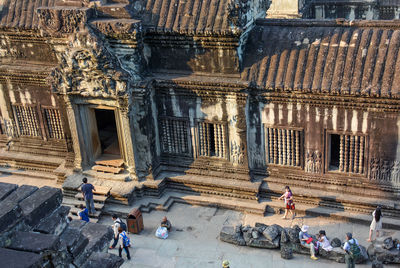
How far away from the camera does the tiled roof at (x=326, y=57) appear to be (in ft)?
50.7

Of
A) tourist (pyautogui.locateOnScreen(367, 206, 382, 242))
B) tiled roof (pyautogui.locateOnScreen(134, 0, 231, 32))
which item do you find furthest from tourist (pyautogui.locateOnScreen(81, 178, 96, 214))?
tourist (pyautogui.locateOnScreen(367, 206, 382, 242))

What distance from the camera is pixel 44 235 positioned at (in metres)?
6.93

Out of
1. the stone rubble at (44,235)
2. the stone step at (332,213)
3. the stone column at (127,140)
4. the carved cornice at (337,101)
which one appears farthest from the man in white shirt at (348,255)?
the stone rubble at (44,235)

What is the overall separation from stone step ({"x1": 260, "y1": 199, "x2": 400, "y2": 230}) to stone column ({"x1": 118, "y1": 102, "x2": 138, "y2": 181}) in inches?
193

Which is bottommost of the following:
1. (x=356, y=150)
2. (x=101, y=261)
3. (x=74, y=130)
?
(x=356, y=150)

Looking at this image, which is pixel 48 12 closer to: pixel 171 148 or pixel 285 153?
pixel 171 148

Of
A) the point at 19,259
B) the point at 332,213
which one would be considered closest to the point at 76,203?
the point at 332,213

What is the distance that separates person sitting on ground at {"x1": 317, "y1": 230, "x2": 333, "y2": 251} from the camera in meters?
15.0

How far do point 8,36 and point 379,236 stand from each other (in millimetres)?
15471

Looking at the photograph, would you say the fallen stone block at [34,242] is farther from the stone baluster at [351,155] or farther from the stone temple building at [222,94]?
the stone baluster at [351,155]

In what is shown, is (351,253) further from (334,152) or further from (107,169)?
(107,169)

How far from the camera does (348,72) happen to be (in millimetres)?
15766

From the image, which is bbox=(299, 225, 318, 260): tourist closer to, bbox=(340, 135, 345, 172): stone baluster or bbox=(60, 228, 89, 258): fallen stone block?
bbox=(340, 135, 345, 172): stone baluster

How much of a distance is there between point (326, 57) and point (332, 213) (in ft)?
17.0
